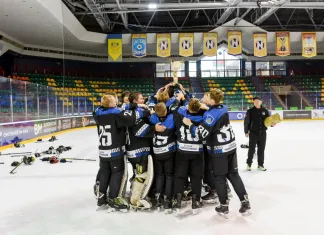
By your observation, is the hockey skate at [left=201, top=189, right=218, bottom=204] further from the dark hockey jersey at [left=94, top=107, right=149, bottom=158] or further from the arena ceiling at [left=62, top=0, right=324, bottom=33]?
the arena ceiling at [left=62, top=0, right=324, bottom=33]

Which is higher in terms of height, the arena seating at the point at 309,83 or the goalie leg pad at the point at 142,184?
the arena seating at the point at 309,83

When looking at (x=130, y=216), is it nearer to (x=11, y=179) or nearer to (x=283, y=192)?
(x=283, y=192)

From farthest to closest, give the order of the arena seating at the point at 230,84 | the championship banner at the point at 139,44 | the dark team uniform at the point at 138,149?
the arena seating at the point at 230,84 → the championship banner at the point at 139,44 → the dark team uniform at the point at 138,149

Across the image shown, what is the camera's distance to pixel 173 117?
12.5ft

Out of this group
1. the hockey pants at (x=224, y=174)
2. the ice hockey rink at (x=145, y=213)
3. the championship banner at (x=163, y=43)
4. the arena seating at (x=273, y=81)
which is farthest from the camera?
the arena seating at (x=273, y=81)

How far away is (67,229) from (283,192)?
9.84ft

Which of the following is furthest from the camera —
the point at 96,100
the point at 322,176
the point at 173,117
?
the point at 96,100

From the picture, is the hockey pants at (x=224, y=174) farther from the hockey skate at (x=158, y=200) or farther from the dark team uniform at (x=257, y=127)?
the dark team uniform at (x=257, y=127)

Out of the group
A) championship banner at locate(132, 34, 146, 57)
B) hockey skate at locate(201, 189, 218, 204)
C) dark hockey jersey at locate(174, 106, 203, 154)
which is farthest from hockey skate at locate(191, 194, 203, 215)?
championship banner at locate(132, 34, 146, 57)

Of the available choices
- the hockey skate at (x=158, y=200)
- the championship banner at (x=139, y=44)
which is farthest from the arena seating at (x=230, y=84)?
the hockey skate at (x=158, y=200)

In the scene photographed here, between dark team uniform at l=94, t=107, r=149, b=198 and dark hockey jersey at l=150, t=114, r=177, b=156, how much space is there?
166 mm

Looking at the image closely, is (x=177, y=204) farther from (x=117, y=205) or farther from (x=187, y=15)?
(x=187, y=15)

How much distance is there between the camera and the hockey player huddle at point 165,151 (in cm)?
358

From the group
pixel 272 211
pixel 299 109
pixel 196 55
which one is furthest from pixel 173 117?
pixel 196 55
